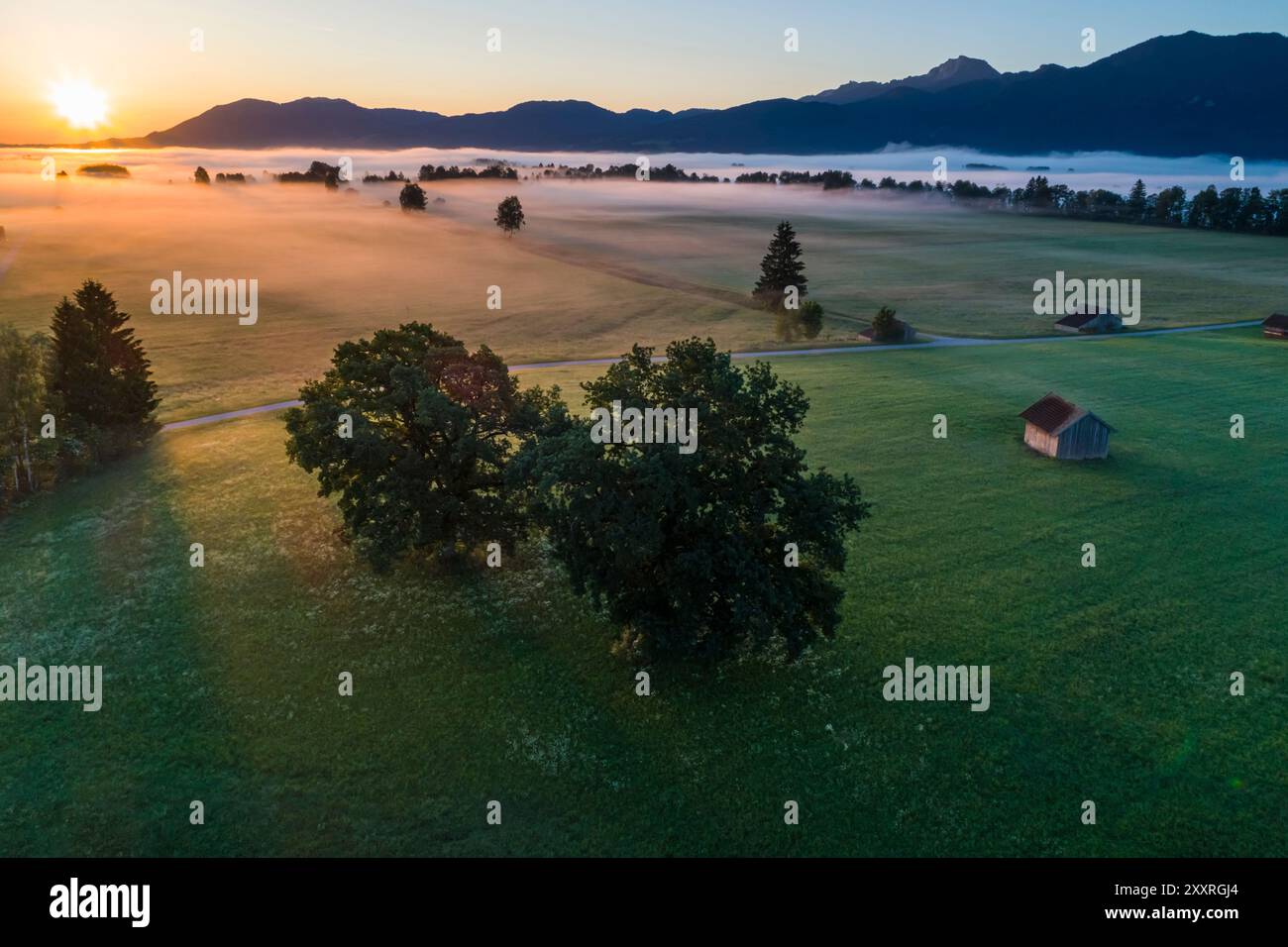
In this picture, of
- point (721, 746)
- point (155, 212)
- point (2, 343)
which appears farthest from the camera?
point (155, 212)

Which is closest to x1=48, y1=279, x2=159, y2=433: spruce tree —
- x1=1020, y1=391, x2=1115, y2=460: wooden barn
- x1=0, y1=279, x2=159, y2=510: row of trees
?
x1=0, y1=279, x2=159, y2=510: row of trees

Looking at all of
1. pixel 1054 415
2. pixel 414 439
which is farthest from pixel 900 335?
pixel 414 439

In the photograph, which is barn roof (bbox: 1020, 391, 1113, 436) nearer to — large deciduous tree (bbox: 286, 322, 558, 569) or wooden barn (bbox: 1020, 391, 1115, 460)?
wooden barn (bbox: 1020, 391, 1115, 460)

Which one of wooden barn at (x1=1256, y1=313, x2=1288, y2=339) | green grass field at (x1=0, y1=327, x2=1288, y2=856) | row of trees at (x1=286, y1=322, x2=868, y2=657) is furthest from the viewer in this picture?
wooden barn at (x1=1256, y1=313, x2=1288, y2=339)

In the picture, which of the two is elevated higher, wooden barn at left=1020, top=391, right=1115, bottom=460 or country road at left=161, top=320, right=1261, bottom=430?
country road at left=161, top=320, right=1261, bottom=430

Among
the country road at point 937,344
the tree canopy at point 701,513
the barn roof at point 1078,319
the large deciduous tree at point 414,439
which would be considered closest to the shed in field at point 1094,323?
the barn roof at point 1078,319
